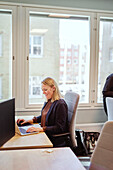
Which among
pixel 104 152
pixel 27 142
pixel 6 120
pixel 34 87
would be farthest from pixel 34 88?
pixel 104 152

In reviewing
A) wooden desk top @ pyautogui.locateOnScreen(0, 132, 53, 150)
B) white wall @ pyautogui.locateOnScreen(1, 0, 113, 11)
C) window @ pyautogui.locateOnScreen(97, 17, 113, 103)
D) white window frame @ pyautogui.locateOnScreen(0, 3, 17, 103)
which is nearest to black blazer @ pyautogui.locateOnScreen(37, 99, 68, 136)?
wooden desk top @ pyautogui.locateOnScreen(0, 132, 53, 150)

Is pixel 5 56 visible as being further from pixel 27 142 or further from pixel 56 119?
pixel 27 142

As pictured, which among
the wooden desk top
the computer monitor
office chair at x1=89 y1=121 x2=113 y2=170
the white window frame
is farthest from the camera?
the white window frame

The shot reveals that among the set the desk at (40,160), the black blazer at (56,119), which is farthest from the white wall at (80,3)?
the desk at (40,160)

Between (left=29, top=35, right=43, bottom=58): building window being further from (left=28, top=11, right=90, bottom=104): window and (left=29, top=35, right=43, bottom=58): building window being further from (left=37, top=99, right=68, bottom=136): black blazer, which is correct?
(left=37, top=99, right=68, bottom=136): black blazer

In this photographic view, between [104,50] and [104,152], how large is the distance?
290 centimetres

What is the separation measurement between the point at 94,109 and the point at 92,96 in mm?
242

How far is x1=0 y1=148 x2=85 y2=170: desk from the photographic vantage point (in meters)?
1.24

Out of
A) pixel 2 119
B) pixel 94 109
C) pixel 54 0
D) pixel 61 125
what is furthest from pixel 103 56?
pixel 2 119

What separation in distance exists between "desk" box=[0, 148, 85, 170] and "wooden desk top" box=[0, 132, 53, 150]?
0.17m

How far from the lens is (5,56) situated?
3.49 metres

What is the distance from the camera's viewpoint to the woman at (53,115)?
2193 mm

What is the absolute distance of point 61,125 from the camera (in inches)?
87.7

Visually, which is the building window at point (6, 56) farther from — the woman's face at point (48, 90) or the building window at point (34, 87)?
the woman's face at point (48, 90)
